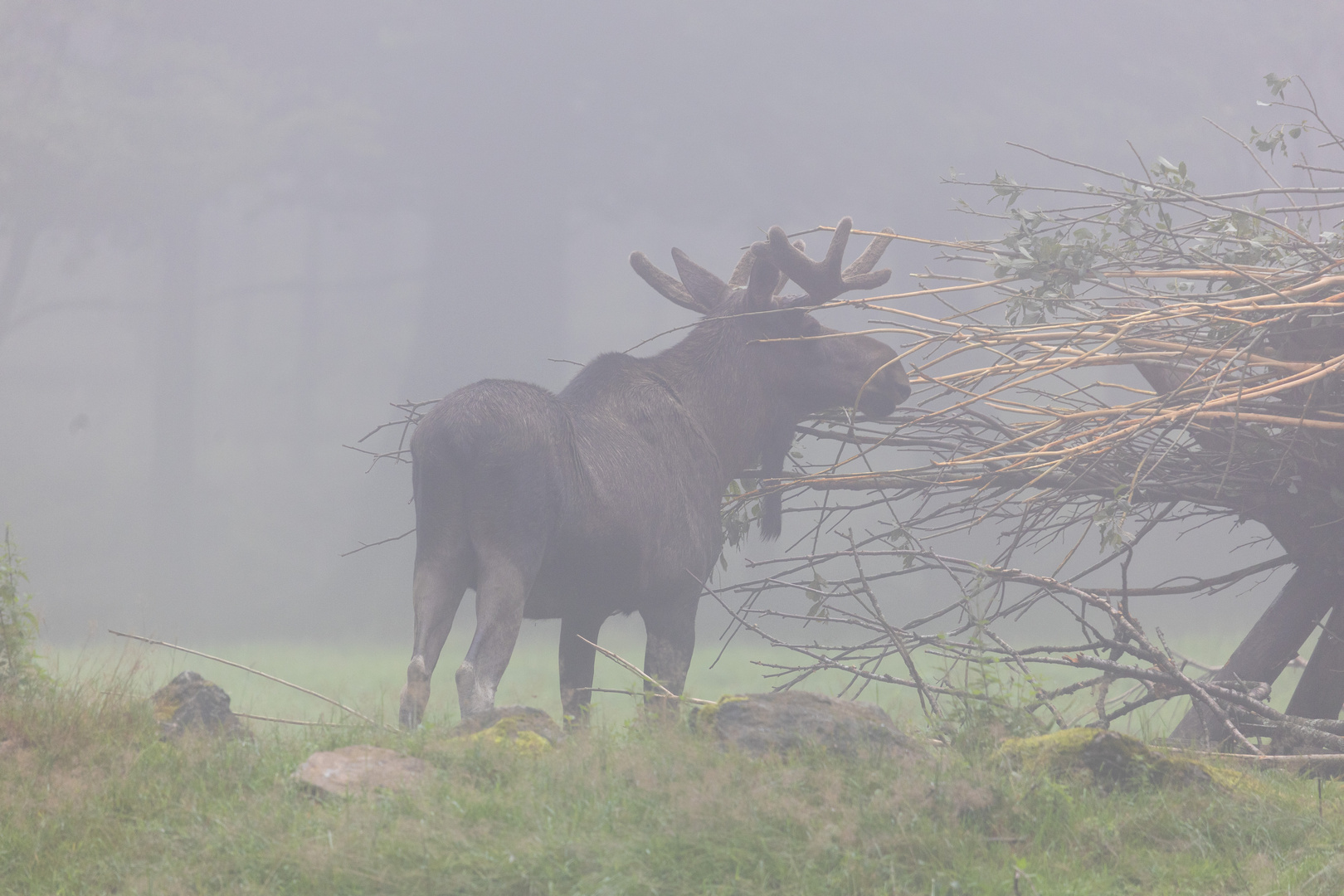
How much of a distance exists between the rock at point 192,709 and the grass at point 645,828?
0.21 metres

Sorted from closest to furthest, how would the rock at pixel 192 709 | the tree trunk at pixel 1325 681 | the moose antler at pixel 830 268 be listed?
the rock at pixel 192 709 → the tree trunk at pixel 1325 681 → the moose antler at pixel 830 268

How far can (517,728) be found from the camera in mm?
2895

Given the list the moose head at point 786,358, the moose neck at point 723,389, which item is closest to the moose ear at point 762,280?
the moose head at point 786,358

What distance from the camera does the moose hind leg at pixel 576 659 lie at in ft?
13.5

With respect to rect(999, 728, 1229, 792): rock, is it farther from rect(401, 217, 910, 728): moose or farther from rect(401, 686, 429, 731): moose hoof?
rect(401, 686, 429, 731): moose hoof

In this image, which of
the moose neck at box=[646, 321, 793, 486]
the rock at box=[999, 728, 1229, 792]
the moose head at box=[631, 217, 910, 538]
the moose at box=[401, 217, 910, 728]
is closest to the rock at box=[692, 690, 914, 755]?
A: the rock at box=[999, 728, 1229, 792]

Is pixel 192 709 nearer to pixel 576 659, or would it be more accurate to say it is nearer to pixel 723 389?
pixel 576 659

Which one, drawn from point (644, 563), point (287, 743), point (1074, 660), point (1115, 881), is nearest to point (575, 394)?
point (644, 563)

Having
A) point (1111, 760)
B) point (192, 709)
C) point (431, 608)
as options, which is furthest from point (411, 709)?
point (1111, 760)

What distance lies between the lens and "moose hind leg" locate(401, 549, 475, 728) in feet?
10.4

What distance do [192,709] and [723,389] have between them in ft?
8.20

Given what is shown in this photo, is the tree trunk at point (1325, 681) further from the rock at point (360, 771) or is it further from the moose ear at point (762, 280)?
the rock at point (360, 771)

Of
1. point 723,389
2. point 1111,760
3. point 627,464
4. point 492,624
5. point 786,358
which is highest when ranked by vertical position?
point 786,358

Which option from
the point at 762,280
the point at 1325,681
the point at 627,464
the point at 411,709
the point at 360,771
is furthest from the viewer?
the point at 762,280
